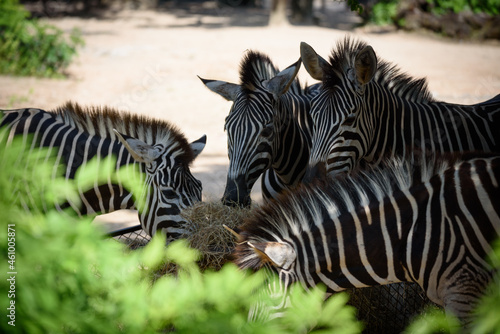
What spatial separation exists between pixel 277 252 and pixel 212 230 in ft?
4.24

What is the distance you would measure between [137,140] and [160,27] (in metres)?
20.9

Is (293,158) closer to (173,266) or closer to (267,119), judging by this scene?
(267,119)

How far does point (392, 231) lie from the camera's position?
9.20 ft

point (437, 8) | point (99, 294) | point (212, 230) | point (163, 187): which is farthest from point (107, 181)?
point (437, 8)

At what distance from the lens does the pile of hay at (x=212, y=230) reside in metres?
3.77

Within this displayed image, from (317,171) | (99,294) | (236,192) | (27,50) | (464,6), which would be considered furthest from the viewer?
(464,6)

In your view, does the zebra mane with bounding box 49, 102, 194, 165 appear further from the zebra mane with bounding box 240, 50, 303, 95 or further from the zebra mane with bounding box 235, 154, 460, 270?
the zebra mane with bounding box 235, 154, 460, 270

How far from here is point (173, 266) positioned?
384cm

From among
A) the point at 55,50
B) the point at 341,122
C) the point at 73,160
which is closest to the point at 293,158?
the point at 341,122

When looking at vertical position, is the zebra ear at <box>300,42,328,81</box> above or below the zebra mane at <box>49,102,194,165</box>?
above

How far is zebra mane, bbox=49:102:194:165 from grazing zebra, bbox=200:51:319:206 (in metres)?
0.42

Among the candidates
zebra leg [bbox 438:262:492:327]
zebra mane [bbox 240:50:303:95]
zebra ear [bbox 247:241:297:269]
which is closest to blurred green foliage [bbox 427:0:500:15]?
zebra mane [bbox 240:50:303:95]

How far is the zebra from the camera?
2.66 metres

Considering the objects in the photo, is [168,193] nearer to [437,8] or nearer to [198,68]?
[198,68]
